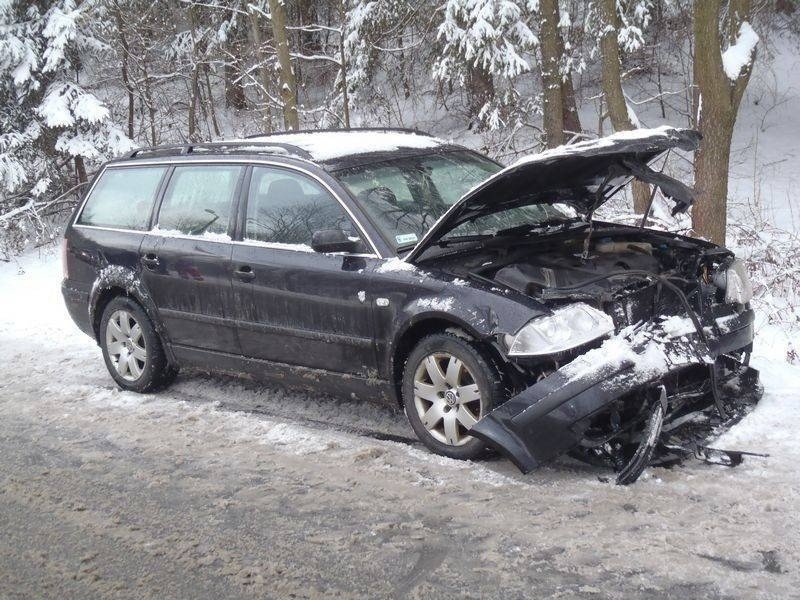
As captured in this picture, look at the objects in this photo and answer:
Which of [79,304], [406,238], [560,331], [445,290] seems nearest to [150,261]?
[79,304]

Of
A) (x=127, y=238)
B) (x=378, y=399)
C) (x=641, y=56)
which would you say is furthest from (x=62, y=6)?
(x=378, y=399)

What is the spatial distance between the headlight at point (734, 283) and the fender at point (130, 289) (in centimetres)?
389

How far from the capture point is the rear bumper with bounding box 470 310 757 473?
393 cm

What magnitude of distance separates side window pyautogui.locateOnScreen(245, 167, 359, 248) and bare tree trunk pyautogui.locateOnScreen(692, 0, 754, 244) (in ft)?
13.0

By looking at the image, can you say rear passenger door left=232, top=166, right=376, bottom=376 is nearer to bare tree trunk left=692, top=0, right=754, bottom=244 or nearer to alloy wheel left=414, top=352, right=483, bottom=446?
alloy wheel left=414, top=352, right=483, bottom=446

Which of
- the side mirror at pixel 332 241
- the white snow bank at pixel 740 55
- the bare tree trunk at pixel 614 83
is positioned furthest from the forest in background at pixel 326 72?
the side mirror at pixel 332 241

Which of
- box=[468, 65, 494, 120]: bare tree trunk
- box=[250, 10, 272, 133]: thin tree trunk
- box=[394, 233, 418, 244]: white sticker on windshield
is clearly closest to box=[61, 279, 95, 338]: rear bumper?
box=[394, 233, 418, 244]: white sticker on windshield

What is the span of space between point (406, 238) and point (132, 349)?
108 inches

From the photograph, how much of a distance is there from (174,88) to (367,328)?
16.3 m

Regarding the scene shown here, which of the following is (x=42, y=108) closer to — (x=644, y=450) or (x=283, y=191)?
(x=283, y=191)

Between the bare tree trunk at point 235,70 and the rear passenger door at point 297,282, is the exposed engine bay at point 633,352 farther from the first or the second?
the bare tree trunk at point 235,70

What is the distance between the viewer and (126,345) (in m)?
6.52

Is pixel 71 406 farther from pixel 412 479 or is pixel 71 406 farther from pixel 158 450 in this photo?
pixel 412 479

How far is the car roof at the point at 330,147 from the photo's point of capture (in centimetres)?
540
